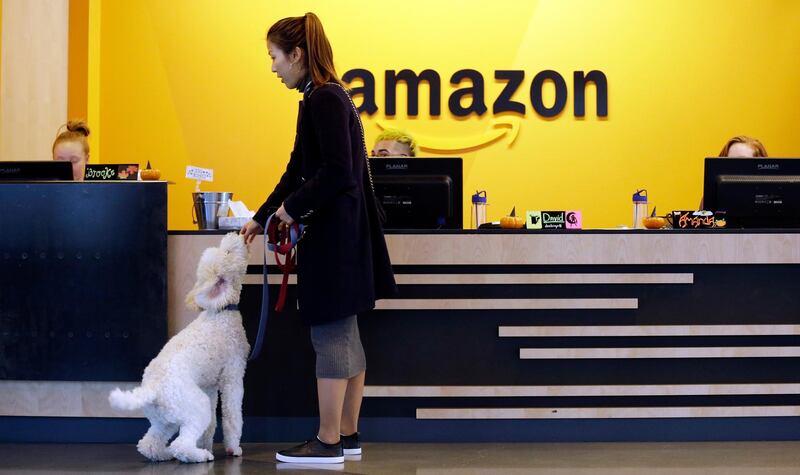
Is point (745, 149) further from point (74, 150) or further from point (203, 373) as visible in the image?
point (74, 150)

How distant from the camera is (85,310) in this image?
141 inches

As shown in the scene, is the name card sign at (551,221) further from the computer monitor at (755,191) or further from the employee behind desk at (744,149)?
the employee behind desk at (744,149)

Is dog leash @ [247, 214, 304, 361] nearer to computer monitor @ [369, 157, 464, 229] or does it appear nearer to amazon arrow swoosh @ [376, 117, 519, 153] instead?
computer monitor @ [369, 157, 464, 229]

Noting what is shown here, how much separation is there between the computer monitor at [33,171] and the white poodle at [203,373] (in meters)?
0.89

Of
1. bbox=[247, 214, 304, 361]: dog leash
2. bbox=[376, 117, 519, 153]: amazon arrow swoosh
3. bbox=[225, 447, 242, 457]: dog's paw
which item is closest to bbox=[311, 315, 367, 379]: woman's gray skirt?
bbox=[247, 214, 304, 361]: dog leash

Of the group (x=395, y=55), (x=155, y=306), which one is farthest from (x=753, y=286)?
(x=395, y=55)

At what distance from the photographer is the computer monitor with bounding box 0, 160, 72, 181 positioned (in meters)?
3.75

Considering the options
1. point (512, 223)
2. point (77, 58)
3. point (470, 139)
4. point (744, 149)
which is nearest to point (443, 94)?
point (470, 139)

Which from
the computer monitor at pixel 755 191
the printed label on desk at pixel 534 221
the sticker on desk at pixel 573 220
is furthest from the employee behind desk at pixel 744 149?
the printed label on desk at pixel 534 221

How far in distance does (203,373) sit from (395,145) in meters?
1.94

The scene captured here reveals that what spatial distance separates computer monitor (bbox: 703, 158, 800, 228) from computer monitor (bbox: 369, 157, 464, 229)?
110cm

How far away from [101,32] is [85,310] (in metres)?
3.25

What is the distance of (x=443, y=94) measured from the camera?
6.25 meters

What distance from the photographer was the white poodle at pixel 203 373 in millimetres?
3137
